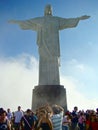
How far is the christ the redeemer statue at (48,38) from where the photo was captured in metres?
20.1

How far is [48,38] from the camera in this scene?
20.9 metres

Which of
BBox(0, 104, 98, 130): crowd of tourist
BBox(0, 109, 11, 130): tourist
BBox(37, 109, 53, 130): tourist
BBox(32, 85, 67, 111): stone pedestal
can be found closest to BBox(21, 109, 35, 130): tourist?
BBox(0, 104, 98, 130): crowd of tourist

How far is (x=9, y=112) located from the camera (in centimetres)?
1608

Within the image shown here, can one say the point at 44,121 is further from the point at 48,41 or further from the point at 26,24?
the point at 26,24

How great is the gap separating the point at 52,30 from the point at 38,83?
3876 mm

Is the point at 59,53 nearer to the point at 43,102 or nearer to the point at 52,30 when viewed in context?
the point at 52,30

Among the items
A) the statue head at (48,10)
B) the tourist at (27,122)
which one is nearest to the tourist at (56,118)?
the tourist at (27,122)

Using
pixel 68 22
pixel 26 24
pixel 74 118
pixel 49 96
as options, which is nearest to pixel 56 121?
pixel 74 118

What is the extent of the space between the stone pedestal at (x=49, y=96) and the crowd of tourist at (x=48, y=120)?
5.27ft

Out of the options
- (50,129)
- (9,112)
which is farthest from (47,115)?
(9,112)

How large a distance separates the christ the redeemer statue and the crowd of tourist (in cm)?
372

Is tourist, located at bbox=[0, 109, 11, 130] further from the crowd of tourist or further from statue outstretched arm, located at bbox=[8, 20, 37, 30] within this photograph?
statue outstretched arm, located at bbox=[8, 20, 37, 30]

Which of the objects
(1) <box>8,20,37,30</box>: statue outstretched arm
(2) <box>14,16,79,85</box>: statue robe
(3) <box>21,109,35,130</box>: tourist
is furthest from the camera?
(1) <box>8,20,37,30</box>: statue outstretched arm

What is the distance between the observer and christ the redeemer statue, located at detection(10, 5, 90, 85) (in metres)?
20.1
